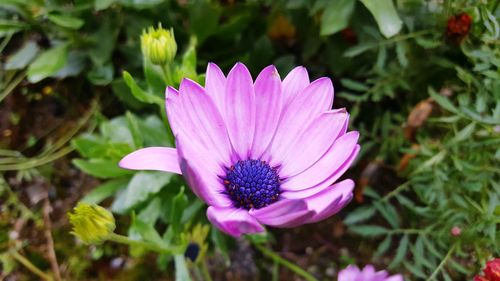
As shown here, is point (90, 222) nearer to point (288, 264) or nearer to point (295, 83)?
point (295, 83)

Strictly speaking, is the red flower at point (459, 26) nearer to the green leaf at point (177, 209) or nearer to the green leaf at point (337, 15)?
the green leaf at point (337, 15)

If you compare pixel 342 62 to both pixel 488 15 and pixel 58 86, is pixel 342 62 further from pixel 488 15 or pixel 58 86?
pixel 58 86

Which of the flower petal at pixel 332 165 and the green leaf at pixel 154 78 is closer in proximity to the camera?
the flower petal at pixel 332 165

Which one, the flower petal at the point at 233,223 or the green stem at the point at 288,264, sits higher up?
the flower petal at the point at 233,223

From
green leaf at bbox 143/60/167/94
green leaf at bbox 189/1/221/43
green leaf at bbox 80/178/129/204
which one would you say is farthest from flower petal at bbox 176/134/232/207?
green leaf at bbox 189/1/221/43

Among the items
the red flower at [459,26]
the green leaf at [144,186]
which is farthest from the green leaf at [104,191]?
the red flower at [459,26]

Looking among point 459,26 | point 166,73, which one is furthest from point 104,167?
point 459,26

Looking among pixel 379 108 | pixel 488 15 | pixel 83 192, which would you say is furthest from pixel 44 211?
pixel 488 15

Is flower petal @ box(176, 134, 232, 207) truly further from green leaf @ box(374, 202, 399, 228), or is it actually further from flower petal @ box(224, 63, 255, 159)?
green leaf @ box(374, 202, 399, 228)
